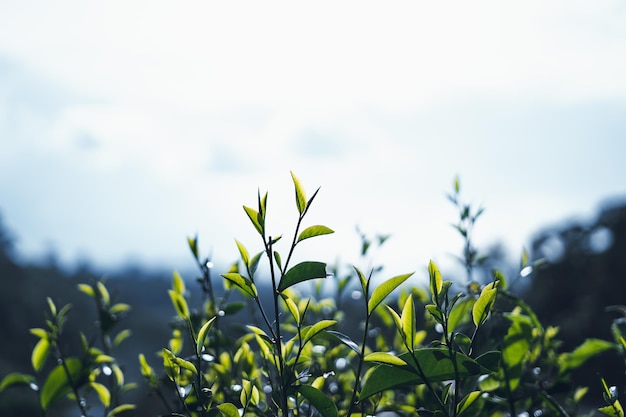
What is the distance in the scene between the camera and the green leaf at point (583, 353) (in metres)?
1.17

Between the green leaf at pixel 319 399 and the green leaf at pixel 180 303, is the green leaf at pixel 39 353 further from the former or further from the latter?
the green leaf at pixel 319 399

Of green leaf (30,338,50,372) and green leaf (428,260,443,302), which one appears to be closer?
green leaf (428,260,443,302)

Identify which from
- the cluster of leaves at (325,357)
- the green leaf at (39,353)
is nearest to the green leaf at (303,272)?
the cluster of leaves at (325,357)

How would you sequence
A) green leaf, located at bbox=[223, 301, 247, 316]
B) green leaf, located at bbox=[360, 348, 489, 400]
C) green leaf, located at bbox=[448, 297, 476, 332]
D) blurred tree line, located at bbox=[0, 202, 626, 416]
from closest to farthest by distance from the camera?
green leaf, located at bbox=[360, 348, 489, 400]
green leaf, located at bbox=[448, 297, 476, 332]
green leaf, located at bbox=[223, 301, 247, 316]
blurred tree line, located at bbox=[0, 202, 626, 416]

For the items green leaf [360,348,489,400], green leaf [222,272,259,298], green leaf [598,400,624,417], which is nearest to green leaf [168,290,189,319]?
green leaf [222,272,259,298]

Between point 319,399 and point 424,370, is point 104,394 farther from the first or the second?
point 424,370

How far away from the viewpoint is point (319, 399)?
81cm

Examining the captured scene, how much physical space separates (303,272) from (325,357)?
0.50 meters

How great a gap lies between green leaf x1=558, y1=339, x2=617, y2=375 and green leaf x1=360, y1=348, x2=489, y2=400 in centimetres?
51

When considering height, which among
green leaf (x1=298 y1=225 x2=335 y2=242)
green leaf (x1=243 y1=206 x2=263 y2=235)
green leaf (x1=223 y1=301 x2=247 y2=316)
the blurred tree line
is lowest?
the blurred tree line

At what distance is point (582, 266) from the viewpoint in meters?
6.64

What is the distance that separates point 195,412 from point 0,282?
10414 mm

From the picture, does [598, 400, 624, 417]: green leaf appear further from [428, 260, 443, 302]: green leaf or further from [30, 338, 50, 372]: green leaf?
[30, 338, 50, 372]: green leaf

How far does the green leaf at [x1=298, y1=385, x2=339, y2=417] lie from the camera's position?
803 millimetres
